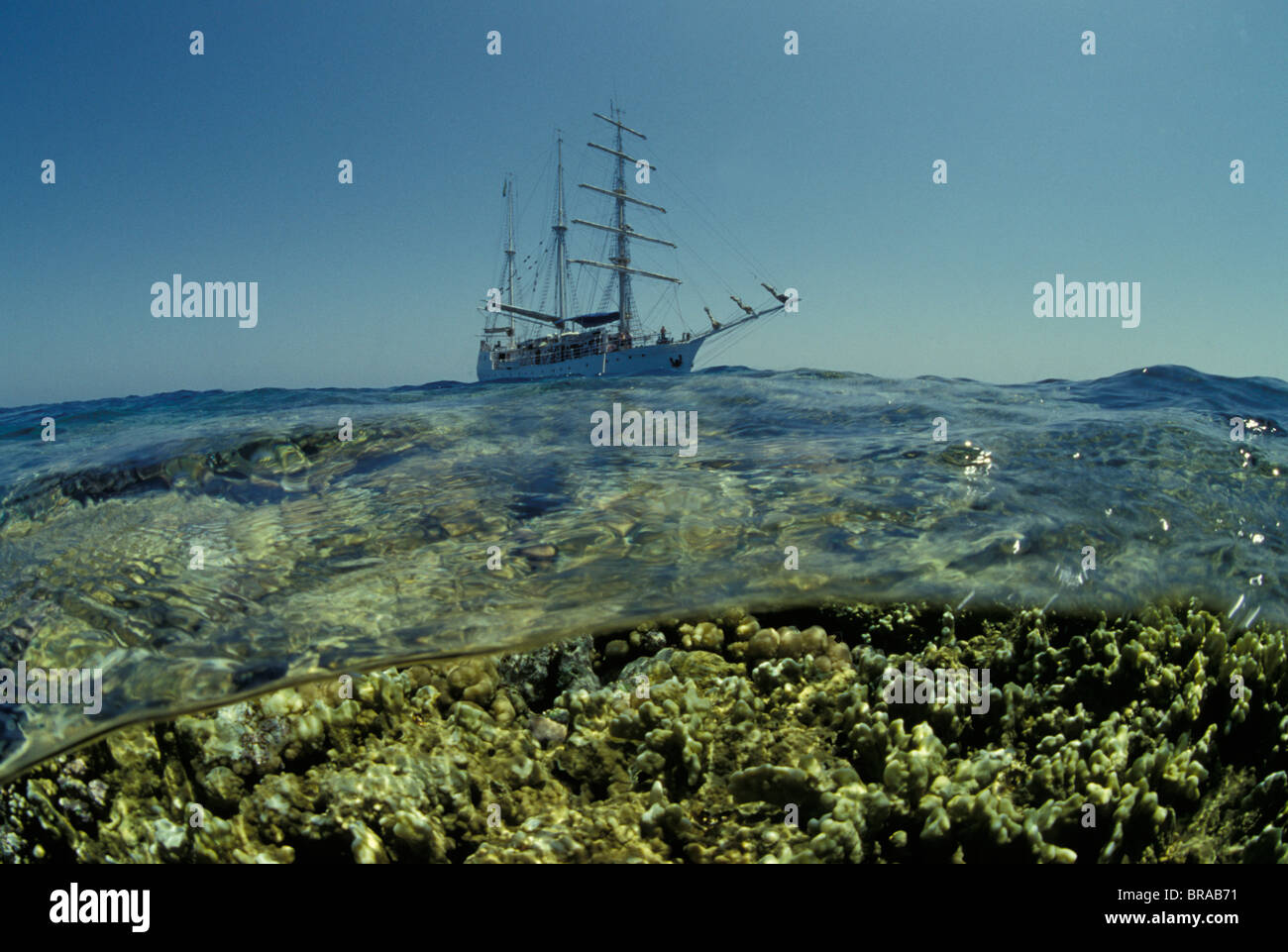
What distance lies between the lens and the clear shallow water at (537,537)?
16.8 feet

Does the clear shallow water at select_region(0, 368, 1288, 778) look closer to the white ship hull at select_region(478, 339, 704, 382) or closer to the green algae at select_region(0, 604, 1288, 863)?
the green algae at select_region(0, 604, 1288, 863)

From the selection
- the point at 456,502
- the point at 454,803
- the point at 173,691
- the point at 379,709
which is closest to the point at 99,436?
the point at 456,502

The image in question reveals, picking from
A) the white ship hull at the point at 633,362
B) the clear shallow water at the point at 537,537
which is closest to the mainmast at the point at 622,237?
the white ship hull at the point at 633,362

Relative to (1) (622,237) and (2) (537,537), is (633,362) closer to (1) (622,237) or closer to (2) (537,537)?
(1) (622,237)

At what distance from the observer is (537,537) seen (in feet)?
21.6

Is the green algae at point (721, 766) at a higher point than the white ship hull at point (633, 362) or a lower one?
lower

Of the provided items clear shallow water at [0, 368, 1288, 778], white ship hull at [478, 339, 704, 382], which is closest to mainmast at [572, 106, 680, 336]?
white ship hull at [478, 339, 704, 382]

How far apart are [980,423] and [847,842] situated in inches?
389

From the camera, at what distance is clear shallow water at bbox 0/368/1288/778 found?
5.13 m

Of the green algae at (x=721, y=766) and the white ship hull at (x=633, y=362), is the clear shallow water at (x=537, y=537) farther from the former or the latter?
the white ship hull at (x=633, y=362)

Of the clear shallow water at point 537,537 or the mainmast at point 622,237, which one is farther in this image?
the mainmast at point 622,237

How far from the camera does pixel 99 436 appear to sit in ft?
42.8

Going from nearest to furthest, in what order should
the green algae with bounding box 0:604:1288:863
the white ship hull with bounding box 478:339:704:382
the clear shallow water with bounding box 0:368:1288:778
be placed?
the green algae with bounding box 0:604:1288:863 → the clear shallow water with bounding box 0:368:1288:778 → the white ship hull with bounding box 478:339:704:382
